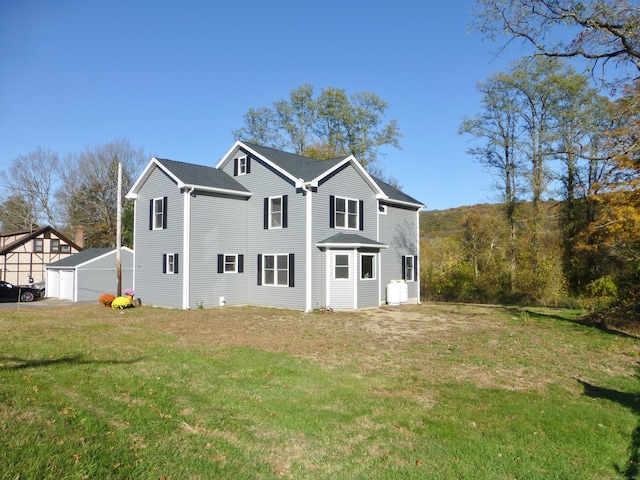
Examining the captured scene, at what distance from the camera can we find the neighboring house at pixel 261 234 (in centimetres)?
1853

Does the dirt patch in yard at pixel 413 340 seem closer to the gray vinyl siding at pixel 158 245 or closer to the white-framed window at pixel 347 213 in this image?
the gray vinyl siding at pixel 158 245

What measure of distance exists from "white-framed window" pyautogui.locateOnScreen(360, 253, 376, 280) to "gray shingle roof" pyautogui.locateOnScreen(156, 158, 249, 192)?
6.26 m

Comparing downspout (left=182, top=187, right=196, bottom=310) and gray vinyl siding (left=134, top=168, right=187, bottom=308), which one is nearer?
downspout (left=182, top=187, right=196, bottom=310)

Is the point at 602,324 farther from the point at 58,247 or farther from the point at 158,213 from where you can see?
the point at 58,247

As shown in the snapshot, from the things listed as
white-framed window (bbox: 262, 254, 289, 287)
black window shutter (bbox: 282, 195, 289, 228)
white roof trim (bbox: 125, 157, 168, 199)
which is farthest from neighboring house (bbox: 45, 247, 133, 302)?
black window shutter (bbox: 282, 195, 289, 228)

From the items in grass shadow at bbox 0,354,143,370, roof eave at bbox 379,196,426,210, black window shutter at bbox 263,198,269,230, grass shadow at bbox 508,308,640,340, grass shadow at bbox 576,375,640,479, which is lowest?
grass shadow at bbox 576,375,640,479

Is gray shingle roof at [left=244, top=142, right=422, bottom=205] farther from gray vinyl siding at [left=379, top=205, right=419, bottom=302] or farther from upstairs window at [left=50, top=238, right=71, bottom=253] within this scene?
upstairs window at [left=50, top=238, right=71, bottom=253]

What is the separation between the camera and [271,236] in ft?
64.7

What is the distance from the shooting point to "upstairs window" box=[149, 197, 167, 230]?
65.8 feet

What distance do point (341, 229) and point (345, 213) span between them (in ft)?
2.51

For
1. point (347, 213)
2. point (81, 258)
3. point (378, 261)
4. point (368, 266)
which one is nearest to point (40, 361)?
point (368, 266)

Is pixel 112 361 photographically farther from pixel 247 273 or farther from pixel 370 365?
pixel 247 273

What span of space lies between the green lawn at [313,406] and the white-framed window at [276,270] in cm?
713

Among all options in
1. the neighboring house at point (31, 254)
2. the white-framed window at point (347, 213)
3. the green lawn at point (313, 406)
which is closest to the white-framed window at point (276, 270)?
the white-framed window at point (347, 213)
